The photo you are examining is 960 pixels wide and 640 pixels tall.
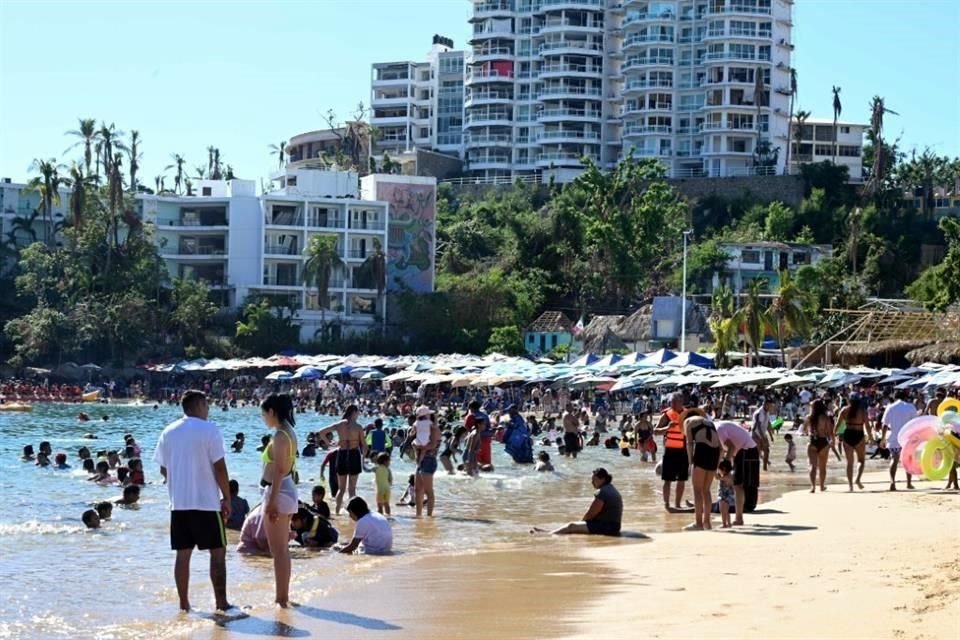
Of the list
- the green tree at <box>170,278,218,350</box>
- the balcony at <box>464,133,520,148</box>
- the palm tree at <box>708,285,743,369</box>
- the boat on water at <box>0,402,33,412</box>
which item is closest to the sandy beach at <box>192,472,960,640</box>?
the palm tree at <box>708,285,743,369</box>

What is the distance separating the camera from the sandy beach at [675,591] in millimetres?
9422

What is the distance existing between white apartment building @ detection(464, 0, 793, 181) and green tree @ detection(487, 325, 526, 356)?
26.9 metres

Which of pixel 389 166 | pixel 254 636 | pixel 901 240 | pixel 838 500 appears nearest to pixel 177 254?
pixel 389 166

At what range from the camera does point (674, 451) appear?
18.2m

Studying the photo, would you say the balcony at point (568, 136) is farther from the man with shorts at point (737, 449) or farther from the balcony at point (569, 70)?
the man with shorts at point (737, 449)

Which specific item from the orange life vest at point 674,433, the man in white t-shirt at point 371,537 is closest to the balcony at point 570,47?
the orange life vest at point 674,433

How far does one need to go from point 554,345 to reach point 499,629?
233 feet

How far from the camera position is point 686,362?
173ft

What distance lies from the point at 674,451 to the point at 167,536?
6179mm

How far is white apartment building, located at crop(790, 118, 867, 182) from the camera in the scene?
3971 inches

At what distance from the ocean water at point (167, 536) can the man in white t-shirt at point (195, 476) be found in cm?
65

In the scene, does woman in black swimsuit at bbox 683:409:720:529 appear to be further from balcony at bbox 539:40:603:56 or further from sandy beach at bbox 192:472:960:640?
balcony at bbox 539:40:603:56

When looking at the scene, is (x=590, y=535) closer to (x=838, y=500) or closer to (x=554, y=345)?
(x=838, y=500)

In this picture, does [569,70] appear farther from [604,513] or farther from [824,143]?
[604,513]
